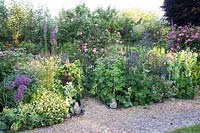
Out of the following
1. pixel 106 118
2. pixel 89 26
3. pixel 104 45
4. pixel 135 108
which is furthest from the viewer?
pixel 89 26

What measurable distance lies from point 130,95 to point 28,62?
174 centimetres

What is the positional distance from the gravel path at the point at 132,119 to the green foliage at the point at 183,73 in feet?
0.82

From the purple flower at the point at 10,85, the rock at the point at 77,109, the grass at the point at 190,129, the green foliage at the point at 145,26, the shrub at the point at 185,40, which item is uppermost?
the green foliage at the point at 145,26

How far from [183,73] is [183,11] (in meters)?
3.91

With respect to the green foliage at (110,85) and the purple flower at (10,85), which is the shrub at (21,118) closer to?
the purple flower at (10,85)

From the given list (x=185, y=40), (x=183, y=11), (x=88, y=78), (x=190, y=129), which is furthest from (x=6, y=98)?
(x=183, y=11)

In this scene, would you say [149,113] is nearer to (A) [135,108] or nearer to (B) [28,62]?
(A) [135,108]

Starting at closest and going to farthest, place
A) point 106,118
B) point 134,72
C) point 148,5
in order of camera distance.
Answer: point 106,118 → point 134,72 → point 148,5

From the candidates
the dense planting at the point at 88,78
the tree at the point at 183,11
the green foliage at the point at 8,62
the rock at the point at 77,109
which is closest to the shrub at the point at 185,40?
the dense planting at the point at 88,78

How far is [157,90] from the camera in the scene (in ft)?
17.3

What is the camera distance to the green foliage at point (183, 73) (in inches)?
216

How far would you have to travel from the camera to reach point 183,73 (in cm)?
578

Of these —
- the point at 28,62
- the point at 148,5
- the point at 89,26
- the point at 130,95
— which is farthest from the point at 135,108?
the point at 148,5

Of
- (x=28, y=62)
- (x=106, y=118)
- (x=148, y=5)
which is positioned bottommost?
(x=106, y=118)
